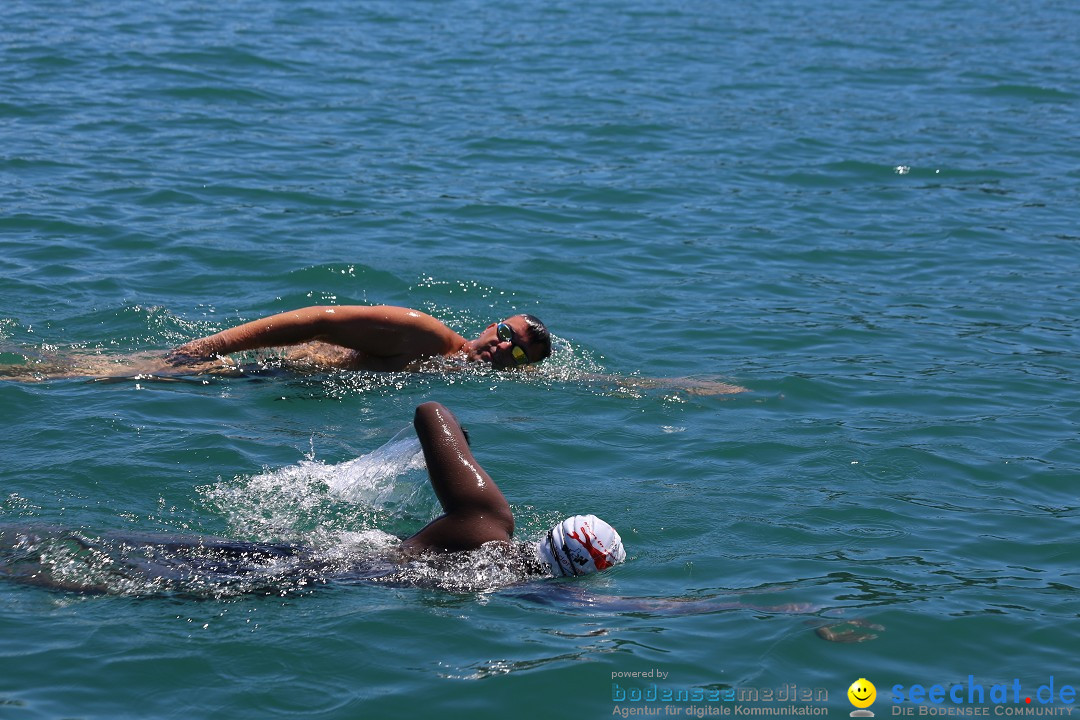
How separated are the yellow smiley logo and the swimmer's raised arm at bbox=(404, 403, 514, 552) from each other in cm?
185

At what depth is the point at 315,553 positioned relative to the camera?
653cm

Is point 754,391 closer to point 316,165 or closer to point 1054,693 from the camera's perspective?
point 1054,693

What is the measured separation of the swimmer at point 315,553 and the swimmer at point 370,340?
250 cm

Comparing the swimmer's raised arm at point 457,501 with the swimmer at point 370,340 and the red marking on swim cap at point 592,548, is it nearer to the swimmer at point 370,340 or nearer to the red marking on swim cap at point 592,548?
the red marking on swim cap at point 592,548

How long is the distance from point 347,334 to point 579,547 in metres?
3.35

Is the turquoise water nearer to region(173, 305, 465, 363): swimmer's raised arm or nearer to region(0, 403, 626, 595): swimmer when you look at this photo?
region(0, 403, 626, 595): swimmer

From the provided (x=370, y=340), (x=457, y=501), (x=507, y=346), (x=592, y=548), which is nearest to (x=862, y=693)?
(x=592, y=548)

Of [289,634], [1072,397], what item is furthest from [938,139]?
[289,634]

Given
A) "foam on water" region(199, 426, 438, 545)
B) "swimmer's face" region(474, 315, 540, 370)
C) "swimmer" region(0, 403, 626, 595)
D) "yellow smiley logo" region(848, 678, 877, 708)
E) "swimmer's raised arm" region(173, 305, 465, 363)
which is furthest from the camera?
"swimmer's face" region(474, 315, 540, 370)

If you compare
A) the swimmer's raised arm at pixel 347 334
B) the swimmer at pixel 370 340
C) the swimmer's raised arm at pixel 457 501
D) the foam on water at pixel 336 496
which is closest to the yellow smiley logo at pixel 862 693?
the swimmer's raised arm at pixel 457 501

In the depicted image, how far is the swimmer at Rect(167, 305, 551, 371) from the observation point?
28.7ft

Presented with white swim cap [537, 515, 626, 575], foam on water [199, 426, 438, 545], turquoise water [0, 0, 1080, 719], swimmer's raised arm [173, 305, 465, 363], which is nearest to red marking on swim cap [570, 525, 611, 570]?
white swim cap [537, 515, 626, 575]

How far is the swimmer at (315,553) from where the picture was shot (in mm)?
6121

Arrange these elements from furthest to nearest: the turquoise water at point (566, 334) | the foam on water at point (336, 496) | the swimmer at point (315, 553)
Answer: the foam on water at point (336, 496) → the swimmer at point (315, 553) → the turquoise water at point (566, 334)
